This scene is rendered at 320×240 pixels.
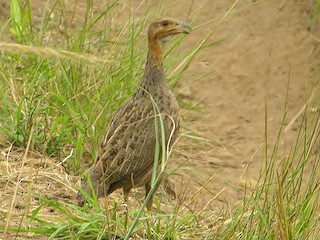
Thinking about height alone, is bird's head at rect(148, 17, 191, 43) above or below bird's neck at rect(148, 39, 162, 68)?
above

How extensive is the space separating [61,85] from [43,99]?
0.21m

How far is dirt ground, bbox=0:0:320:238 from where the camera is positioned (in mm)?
7926

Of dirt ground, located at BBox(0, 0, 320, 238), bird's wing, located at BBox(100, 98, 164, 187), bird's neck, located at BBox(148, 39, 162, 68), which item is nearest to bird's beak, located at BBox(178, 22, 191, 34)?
bird's neck, located at BBox(148, 39, 162, 68)

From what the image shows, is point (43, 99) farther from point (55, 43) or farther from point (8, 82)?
point (55, 43)

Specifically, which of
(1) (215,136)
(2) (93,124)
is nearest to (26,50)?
(2) (93,124)

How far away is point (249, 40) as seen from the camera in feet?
29.3

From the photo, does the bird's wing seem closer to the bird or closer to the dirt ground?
the bird

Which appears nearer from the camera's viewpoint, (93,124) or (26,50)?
(26,50)

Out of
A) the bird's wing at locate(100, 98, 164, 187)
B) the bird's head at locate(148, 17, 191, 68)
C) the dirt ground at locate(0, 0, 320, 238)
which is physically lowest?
the dirt ground at locate(0, 0, 320, 238)

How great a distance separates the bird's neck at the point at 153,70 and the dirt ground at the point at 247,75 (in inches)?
73.1

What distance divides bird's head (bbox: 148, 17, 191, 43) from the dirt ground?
1.84 m

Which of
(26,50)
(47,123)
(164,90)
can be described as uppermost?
(26,50)

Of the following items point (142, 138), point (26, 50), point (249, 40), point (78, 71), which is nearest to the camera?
point (26, 50)

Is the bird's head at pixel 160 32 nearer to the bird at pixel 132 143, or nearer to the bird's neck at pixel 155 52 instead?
the bird's neck at pixel 155 52
